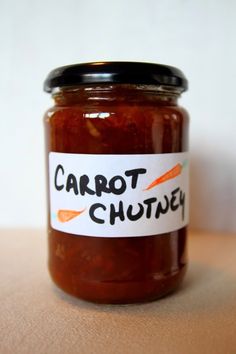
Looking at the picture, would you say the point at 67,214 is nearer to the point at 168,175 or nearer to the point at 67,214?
the point at 67,214

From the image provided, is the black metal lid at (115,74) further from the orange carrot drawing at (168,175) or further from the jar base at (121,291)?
the jar base at (121,291)

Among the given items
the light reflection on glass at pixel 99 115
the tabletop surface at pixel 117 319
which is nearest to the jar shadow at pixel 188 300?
the tabletop surface at pixel 117 319

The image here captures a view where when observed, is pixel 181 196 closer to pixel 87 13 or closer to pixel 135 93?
pixel 135 93

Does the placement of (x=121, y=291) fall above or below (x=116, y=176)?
below

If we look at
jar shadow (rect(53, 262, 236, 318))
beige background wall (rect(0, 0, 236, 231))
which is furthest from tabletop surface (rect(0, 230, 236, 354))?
beige background wall (rect(0, 0, 236, 231))

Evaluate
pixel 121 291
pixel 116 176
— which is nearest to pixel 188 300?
pixel 121 291
